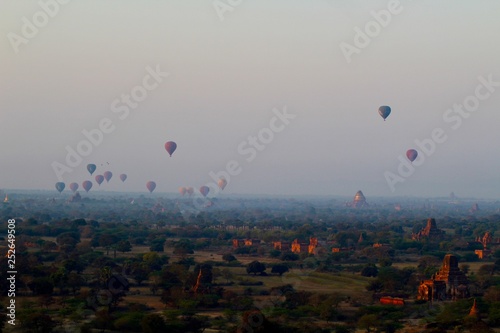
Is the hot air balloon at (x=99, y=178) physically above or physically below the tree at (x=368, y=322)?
above

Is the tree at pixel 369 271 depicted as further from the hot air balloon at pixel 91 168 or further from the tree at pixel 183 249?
the hot air balloon at pixel 91 168

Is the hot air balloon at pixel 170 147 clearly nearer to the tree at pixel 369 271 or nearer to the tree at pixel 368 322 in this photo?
the tree at pixel 369 271

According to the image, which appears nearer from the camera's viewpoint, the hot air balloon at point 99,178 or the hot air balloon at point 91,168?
the hot air balloon at point 91,168

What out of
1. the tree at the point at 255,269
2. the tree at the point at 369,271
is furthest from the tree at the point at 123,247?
the tree at the point at 369,271

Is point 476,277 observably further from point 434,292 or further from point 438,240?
point 438,240

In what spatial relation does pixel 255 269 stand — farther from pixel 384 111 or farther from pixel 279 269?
pixel 384 111

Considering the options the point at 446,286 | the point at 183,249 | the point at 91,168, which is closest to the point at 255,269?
the point at 446,286

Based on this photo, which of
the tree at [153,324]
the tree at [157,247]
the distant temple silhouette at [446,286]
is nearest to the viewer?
the tree at [153,324]

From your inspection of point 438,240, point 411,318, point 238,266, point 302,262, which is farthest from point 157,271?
point 438,240

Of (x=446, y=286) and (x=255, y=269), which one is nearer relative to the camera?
(x=446, y=286)

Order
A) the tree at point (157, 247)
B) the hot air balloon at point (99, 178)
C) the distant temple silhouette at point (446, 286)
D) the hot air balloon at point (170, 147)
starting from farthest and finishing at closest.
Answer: the hot air balloon at point (99, 178) → the hot air balloon at point (170, 147) → the tree at point (157, 247) → the distant temple silhouette at point (446, 286)

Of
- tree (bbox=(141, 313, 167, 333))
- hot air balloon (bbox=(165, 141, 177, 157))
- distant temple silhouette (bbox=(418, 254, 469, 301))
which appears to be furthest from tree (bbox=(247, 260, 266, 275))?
hot air balloon (bbox=(165, 141, 177, 157))

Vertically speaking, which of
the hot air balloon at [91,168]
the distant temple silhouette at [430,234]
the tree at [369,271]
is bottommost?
the tree at [369,271]
